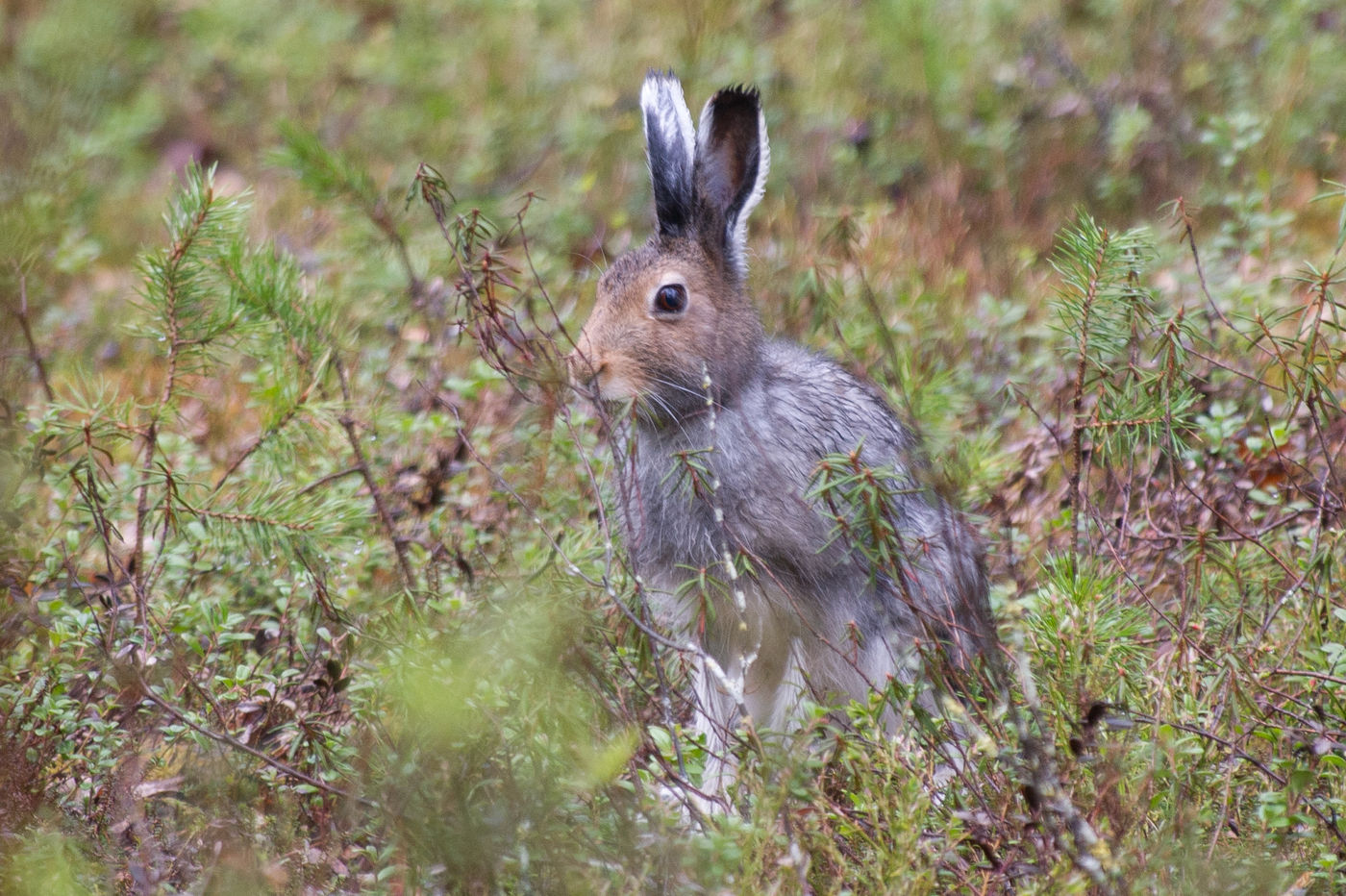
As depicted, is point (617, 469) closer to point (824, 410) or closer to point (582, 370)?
point (582, 370)

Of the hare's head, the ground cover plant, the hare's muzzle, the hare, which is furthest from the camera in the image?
the hare's head

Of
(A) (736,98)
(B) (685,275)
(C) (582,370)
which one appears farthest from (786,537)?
(A) (736,98)

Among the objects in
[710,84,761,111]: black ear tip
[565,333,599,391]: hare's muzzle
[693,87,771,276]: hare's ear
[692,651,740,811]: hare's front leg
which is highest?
[710,84,761,111]: black ear tip

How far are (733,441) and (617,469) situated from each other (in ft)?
2.00

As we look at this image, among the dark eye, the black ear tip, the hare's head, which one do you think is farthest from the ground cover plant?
the black ear tip

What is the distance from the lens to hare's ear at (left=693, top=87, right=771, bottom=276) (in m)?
4.68

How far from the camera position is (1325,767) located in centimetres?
352

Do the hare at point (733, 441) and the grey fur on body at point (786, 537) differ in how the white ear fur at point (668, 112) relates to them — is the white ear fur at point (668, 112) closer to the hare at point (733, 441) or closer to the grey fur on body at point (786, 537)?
the hare at point (733, 441)

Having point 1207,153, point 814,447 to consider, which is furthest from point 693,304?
point 1207,153

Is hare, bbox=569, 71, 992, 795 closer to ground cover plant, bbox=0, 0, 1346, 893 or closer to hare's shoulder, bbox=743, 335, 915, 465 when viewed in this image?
hare's shoulder, bbox=743, 335, 915, 465

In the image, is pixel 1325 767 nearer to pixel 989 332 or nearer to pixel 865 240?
pixel 989 332

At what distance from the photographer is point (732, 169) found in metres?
4.86

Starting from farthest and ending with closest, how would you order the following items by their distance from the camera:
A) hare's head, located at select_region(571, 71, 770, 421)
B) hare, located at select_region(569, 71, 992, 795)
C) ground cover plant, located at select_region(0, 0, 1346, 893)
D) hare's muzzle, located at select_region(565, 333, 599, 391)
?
hare's head, located at select_region(571, 71, 770, 421) → hare, located at select_region(569, 71, 992, 795) → hare's muzzle, located at select_region(565, 333, 599, 391) → ground cover plant, located at select_region(0, 0, 1346, 893)

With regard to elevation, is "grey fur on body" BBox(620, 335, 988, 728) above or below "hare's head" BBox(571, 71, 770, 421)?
below
